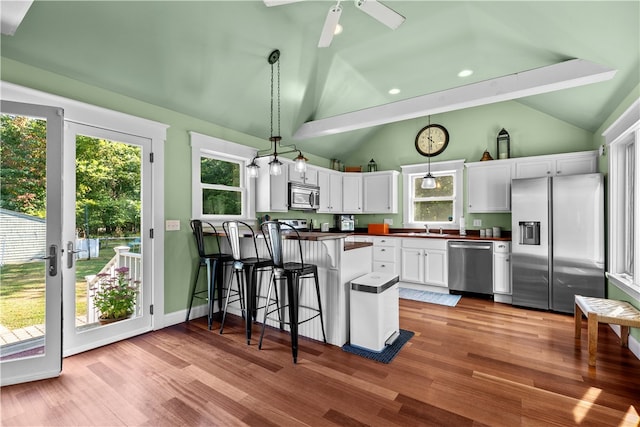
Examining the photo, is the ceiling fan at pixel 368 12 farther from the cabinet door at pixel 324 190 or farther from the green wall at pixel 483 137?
the green wall at pixel 483 137

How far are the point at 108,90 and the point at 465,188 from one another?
17.1 feet

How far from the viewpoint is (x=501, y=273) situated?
428cm

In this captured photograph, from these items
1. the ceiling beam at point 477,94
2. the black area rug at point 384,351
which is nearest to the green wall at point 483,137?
the ceiling beam at point 477,94

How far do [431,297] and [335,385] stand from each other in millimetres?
2876

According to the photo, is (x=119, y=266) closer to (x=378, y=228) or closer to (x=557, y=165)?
(x=378, y=228)

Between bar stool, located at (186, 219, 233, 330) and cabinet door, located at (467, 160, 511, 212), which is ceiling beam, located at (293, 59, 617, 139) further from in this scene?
bar stool, located at (186, 219, 233, 330)

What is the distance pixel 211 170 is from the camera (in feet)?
12.7

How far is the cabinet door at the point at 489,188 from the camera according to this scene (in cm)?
459

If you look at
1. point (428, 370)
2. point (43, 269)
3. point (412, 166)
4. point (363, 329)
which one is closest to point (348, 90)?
point (412, 166)

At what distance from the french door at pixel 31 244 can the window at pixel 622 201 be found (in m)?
5.04

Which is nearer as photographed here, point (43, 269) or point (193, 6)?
point (43, 269)

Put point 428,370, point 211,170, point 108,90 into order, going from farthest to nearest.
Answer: point 211,170 < point 108,90 < point 428,370

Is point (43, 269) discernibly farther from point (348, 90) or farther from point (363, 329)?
point (348, 90)

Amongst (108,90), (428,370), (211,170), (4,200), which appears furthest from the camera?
(211,170)
